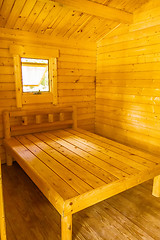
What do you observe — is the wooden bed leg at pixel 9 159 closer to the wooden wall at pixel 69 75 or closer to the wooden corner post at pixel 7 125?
the wooden corner post at pixel 7 125

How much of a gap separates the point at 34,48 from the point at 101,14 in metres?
1.15

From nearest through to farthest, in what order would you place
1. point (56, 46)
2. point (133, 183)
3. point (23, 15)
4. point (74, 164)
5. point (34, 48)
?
point (133, 183) → point (74, 164) → point (23, 15) → point (34, 48) → point (56, 46)

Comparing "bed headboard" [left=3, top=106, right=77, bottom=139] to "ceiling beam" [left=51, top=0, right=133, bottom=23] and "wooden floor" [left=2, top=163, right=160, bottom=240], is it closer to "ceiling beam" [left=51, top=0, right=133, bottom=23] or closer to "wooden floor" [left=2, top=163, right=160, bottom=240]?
"wooden floor" [left=2, top=163, right=160, bottom=240]

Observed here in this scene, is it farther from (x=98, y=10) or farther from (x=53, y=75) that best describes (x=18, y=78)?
(x=98, y=10)

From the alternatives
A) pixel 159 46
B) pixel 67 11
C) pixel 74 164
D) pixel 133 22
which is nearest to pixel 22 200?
pixel 74 164

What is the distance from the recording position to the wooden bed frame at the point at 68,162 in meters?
1.61

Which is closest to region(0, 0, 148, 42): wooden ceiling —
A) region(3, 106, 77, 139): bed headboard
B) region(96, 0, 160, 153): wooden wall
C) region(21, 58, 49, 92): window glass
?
region(96, 0, 160, 153): wooden wall

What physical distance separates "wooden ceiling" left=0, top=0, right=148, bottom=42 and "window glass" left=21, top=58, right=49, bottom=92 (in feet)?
1.77

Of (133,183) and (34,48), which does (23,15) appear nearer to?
(34,48)

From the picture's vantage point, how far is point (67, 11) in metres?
2.81

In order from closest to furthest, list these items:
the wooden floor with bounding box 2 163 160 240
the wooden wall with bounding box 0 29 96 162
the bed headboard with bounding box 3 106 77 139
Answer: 1. the wooden floor with bounding box 2 163 160 240
2. the wooden wall with bounding box 0 29 96 162
3. the bed headboard with bounding box 3 106 77 139

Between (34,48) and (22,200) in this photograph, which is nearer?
(22,200)

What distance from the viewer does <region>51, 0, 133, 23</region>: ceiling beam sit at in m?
2.52

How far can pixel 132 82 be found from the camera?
3.33 m
